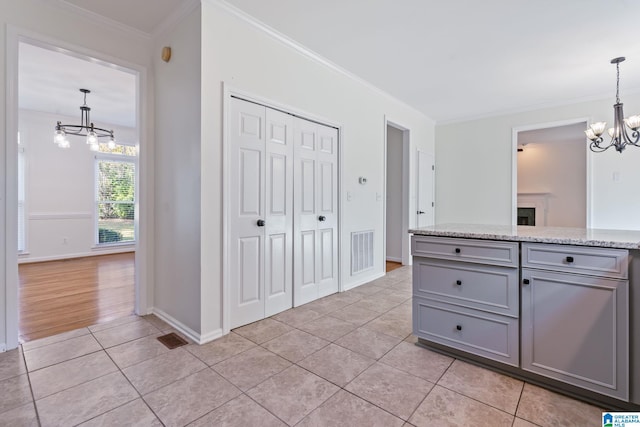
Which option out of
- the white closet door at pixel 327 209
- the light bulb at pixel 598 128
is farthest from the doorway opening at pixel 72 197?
the light bulb at pixel 598 128

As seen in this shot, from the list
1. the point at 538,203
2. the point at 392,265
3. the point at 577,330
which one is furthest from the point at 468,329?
the point at 538,203

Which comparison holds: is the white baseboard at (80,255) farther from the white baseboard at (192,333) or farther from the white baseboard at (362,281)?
the white baseboard at (362,281)

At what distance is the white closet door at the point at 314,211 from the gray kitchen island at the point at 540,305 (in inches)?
50.0

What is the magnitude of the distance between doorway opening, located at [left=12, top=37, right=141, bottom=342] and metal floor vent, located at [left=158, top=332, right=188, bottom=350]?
2.52 ft

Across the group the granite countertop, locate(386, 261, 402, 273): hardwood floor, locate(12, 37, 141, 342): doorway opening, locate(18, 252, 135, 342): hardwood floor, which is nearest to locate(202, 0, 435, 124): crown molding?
locate(12, 37, 141, 342): doorway opening

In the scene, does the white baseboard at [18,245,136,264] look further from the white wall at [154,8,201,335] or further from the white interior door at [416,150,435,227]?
the white interior door at [416,150,435,227]

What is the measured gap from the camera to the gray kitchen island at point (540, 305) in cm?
152

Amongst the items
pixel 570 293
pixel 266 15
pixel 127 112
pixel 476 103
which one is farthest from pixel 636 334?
pixel 127 112

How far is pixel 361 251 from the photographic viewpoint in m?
4.00

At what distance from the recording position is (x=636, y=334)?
1.49 meters

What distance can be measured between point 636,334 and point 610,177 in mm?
4003

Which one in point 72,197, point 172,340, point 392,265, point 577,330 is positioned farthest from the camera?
point 72,197

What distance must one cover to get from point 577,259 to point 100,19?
3.90 m

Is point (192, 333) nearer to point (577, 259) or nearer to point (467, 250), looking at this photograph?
point (467, 250)
